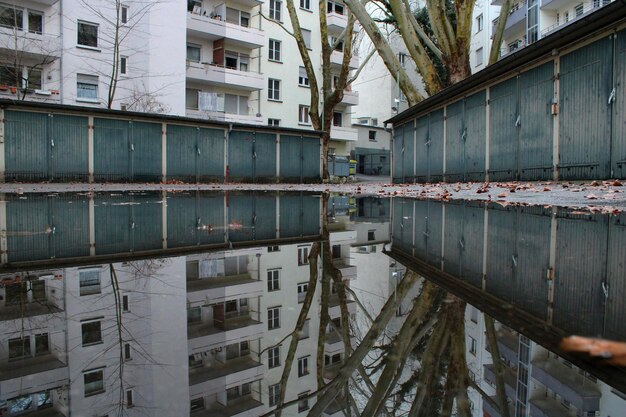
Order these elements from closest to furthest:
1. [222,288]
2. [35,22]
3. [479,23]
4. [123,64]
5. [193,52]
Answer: [222,288] → [35,22] → [123,64] → [193,52] → [479,23]

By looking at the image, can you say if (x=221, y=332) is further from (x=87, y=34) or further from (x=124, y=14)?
(x=124, y=14)

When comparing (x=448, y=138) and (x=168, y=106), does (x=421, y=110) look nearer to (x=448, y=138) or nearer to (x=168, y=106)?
(x=448, y=138)

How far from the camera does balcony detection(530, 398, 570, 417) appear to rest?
51.6 inches

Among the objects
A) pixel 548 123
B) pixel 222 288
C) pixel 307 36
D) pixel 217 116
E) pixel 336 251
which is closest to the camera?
pixel 222 288

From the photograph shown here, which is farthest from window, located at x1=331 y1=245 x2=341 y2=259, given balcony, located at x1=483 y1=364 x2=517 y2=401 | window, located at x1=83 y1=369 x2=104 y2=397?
window, located at x1=83 y1=369 x2=104 y2=397

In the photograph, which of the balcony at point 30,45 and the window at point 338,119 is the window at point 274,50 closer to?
the window at point 338,119

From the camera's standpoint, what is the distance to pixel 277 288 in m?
2.86

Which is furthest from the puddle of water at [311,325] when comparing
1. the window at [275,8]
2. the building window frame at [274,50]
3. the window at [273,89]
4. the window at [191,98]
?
the window at [275,8]

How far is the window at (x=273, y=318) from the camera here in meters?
2.12

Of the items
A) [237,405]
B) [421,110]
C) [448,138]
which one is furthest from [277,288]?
[421,110]

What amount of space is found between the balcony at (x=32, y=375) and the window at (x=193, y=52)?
38.9 metres

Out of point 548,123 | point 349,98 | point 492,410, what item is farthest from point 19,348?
point 349,98

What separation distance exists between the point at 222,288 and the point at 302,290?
0.45m

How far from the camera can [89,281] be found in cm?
290
